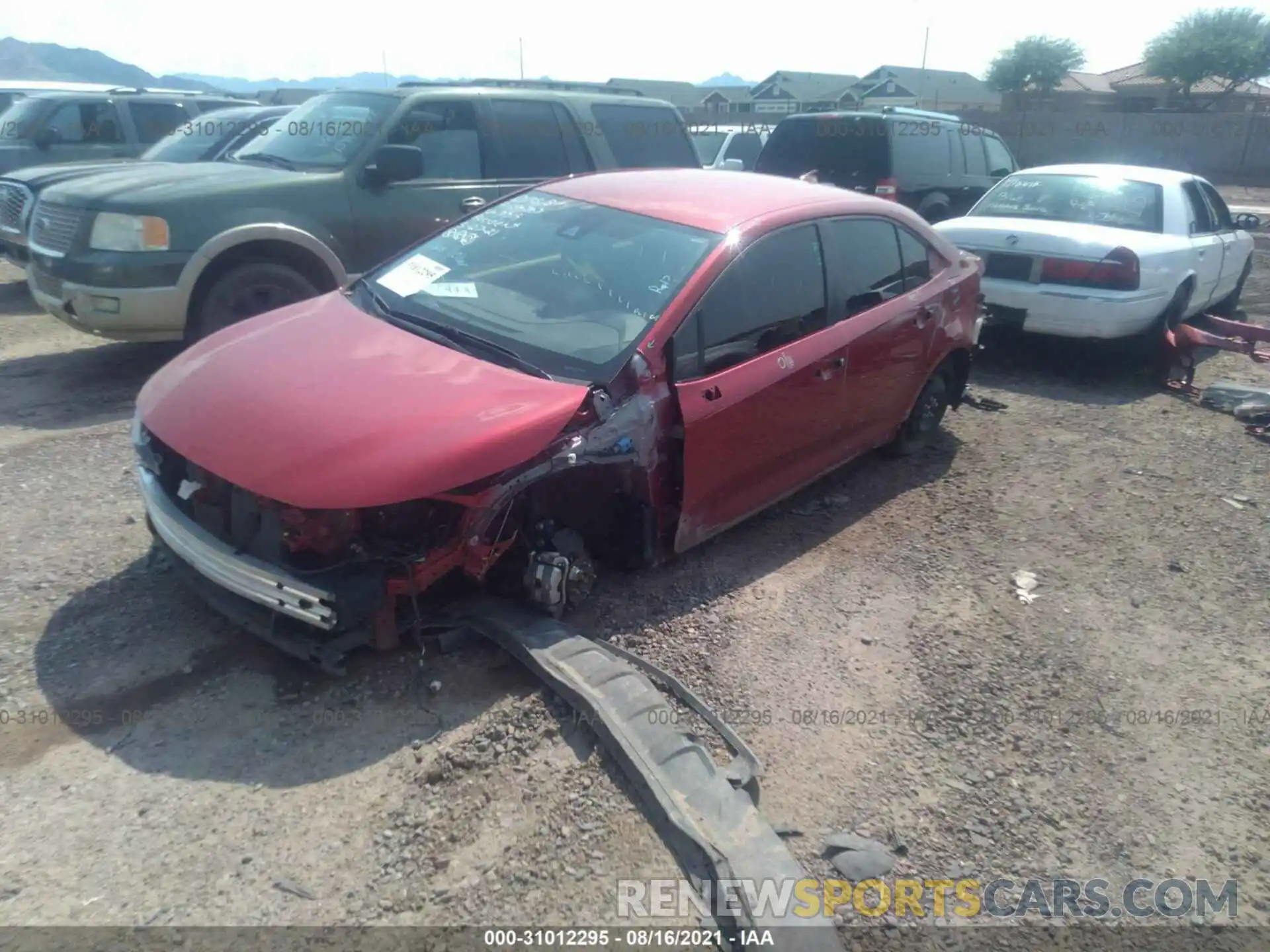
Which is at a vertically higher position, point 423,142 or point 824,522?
point 423,142

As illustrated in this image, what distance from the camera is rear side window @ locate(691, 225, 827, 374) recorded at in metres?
3.88

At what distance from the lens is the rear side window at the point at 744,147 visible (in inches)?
690

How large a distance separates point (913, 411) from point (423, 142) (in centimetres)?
412

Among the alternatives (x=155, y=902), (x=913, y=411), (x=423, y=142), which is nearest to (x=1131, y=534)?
(x=913, y=411)

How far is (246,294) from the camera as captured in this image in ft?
20.4

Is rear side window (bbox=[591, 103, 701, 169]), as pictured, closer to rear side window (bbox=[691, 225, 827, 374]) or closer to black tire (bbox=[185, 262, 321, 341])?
black tire (bbox=[185, 262, 321, 341])

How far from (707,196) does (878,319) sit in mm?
1104

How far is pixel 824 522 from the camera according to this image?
491 cm

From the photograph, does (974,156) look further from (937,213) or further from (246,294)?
(246,294)

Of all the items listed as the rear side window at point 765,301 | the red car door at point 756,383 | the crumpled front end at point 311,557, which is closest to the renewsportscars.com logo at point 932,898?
the crumpled front end at point 311,557

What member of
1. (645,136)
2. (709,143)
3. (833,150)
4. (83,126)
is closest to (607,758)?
(645,136)

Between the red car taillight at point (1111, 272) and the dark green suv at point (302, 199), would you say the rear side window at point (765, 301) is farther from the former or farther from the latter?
the red car taillight at point (1111, 272)

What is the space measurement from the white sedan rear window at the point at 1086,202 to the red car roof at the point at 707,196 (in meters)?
3.68

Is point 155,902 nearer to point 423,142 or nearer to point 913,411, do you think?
point 913,411
